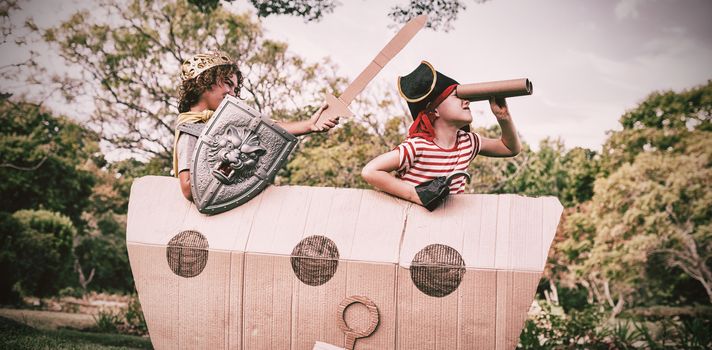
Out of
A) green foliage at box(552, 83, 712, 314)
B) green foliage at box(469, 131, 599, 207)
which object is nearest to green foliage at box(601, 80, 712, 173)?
green foliage at box(552, 83, 712, 314)

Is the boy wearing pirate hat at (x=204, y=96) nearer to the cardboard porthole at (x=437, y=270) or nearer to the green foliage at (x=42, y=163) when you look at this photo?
the cardboard porthole at (x=437, y=270)

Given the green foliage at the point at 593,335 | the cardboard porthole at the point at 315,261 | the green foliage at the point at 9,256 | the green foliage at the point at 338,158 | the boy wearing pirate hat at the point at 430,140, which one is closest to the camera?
the cardboard porthole at the point at 315,261

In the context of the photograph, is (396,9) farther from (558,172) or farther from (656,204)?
(558,172)

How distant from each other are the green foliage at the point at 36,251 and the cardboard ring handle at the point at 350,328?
9461 mm

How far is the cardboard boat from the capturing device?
2439mm

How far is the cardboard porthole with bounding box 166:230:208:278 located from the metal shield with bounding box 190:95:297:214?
15 centimetres

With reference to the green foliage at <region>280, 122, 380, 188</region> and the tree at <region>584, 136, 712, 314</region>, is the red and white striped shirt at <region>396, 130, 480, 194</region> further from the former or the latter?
the tree at <region>584, 136, 712, 314</region>

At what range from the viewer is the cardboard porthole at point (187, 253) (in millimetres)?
2756

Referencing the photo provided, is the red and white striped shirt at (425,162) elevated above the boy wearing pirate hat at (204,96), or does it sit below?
below

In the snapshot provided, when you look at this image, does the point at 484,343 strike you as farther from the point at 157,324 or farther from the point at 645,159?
the point at 645,159

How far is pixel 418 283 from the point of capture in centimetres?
250

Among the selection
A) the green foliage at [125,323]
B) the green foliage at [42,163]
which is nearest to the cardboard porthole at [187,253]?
the green foliage at [125,323]

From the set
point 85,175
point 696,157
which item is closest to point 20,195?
point 85,175

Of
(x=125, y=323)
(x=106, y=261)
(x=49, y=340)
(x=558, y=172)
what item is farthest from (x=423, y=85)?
(x=558, y=172)
